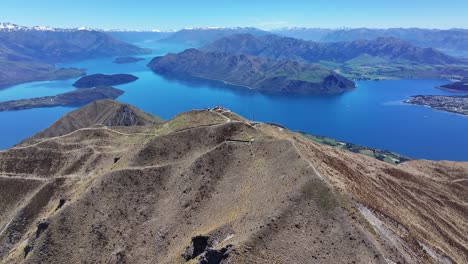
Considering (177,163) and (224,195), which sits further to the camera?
(177,163)

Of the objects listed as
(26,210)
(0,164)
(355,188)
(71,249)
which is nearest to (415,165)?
(355,188)

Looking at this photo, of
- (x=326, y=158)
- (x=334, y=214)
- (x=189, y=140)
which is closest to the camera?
(x=334, y=214)

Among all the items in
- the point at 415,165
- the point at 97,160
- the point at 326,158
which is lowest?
the point at 415,165

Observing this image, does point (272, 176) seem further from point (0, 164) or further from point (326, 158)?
point (0, 164)

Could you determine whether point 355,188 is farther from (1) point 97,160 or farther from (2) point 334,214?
(1) point 97,160

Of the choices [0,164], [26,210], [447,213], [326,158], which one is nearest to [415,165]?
[447,213]

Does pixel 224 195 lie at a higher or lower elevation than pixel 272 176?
lower

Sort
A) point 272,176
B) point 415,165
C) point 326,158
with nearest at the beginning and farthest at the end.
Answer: point 272,176
point 326,158
point 415,165
